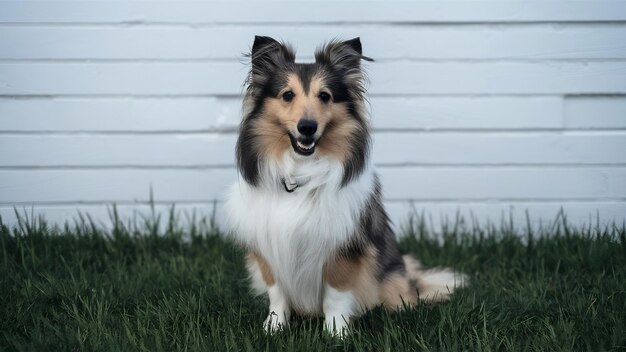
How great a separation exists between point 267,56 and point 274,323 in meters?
1.40

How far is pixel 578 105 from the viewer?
4.69 meters

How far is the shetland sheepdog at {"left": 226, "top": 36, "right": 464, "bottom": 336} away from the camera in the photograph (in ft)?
10.7

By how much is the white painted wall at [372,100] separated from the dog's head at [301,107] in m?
1.26

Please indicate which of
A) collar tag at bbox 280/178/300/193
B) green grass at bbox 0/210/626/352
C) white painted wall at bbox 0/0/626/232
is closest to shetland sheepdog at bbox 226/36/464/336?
collar tag at bbox 280/178/300/193

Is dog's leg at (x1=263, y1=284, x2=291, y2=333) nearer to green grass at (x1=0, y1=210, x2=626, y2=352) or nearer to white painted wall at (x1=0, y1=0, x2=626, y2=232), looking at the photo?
green grass at (x1=0, y1=210, x2=626, y2=352)

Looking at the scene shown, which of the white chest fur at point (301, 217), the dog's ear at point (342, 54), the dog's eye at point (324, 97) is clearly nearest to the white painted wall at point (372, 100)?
the dog's ear at point (342, 54)

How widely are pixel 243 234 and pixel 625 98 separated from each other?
3069 millimetres

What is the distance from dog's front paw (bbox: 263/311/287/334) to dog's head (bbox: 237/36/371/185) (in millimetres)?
722

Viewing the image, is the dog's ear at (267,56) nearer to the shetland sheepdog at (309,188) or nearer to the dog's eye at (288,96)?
the shetland sheepdog at (309,188)

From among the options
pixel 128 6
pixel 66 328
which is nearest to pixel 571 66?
pixel 128 6

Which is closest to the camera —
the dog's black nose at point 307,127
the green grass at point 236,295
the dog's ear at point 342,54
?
the green grass at point 236,295

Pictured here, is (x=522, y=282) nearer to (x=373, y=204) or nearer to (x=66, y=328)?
(x=373, y=204)

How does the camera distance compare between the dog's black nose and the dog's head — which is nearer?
the dog's black nose

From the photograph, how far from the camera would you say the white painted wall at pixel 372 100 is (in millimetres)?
4598
